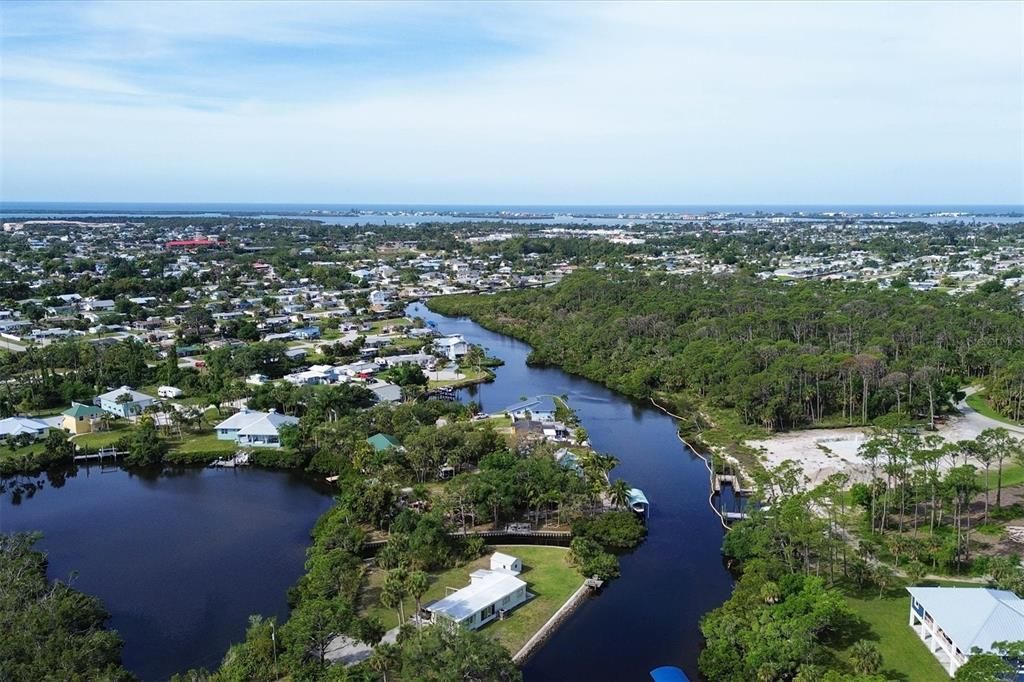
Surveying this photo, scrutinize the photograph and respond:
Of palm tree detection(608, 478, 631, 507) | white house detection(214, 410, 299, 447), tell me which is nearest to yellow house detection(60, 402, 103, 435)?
white house detection(214, 410, 299, 447)

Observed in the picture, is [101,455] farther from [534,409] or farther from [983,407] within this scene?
[983,407]

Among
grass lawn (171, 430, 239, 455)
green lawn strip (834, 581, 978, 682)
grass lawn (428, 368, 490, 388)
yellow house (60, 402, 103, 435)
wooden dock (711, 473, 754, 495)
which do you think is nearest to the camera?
green lawn strip (834, 581, 978, 682)

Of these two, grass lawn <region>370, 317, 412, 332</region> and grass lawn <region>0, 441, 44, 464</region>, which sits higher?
grass lawn <region>370, 317, 412, 332</region>

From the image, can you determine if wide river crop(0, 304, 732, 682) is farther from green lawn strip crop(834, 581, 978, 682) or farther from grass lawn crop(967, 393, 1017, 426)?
grass lawn crop(967, 393, 1017, 426)

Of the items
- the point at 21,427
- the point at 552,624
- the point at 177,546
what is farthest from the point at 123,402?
the point at 552,624

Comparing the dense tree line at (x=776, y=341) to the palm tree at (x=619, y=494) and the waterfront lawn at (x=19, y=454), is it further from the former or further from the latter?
the waterfront lawn at (x=19, y=454)

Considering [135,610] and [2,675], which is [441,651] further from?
[135,610]

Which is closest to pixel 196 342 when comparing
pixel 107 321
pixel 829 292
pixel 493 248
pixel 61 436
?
pixel 107 321
